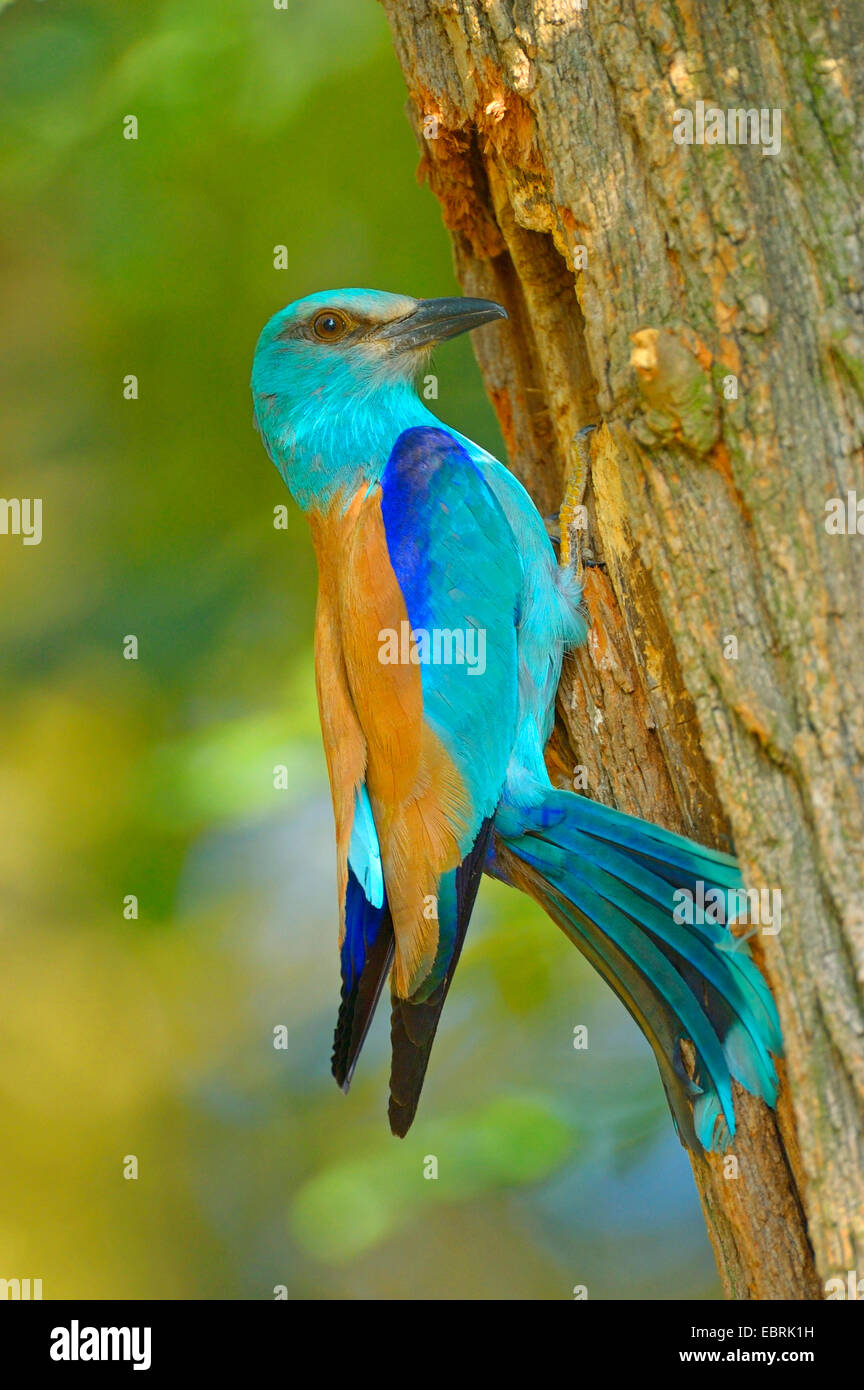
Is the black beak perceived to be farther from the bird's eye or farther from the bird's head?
the bird's eye

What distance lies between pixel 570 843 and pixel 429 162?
2.02 meters

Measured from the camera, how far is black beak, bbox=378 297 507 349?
3.63 meters

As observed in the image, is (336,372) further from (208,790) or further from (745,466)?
(745,466)

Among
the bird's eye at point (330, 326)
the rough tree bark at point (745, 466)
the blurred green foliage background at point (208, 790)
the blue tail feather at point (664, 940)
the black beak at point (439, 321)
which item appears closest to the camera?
the rough tree bark at point (745, 466)

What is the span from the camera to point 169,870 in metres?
4.69

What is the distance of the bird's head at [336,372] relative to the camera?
3787 millimetres

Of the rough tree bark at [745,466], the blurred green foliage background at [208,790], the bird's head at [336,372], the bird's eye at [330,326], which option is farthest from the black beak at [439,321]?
the blurred green foliage background at [208,790]

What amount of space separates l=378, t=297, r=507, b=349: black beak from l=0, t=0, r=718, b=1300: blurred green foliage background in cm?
100

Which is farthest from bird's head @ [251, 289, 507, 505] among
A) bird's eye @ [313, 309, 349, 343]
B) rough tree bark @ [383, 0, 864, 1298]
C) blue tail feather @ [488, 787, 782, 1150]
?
blue tail feather @ [488, 787, 782, 1150]

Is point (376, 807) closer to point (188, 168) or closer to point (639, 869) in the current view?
point (639, 869)

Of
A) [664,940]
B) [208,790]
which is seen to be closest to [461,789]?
[664,940]

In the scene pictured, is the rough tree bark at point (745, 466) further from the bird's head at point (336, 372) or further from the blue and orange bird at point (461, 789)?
the bird's head at point (336, 372)

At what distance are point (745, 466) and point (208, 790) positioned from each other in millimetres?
2447

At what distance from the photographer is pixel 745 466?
2.50 meters
